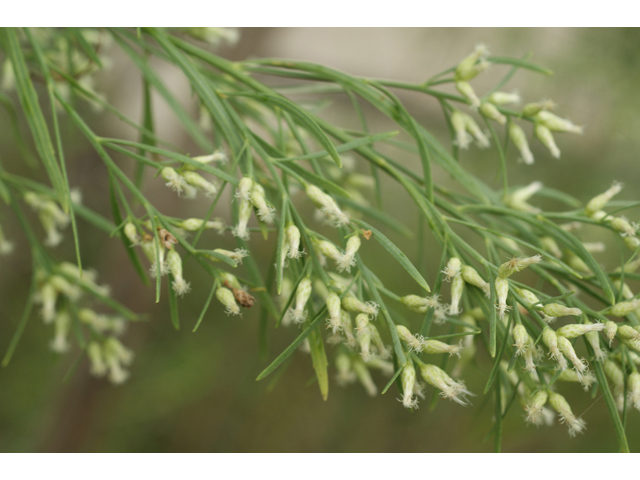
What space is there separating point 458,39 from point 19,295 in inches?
48.7

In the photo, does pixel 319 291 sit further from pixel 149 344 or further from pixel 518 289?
pixel 149 344

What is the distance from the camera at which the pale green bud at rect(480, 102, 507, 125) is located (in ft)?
1.28

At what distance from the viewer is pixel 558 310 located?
11.0 inches

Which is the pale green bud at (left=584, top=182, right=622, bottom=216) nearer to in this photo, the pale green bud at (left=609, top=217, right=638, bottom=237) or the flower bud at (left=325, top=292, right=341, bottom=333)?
the pale green bud at (left=609, top=217, right=638, bottom=237)

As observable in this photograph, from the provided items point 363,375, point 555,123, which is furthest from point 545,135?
point 363,375

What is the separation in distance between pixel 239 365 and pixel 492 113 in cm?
109

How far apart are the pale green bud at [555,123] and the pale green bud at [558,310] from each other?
6.6 inches

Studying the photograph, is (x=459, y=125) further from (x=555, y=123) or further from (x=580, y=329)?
(x=580, y=329)

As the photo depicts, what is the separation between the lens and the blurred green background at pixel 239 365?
1.15 m

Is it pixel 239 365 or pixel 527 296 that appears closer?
pixel 527 296

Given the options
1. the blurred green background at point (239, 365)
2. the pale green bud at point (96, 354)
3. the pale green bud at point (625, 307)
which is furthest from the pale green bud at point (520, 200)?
the blurred green background at point (239, 365)

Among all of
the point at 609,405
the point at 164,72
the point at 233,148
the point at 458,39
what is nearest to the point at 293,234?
the point at 233,148

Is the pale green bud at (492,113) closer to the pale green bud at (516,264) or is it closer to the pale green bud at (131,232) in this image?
the pale green bud at (516,264)

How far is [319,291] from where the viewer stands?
0.40 m
